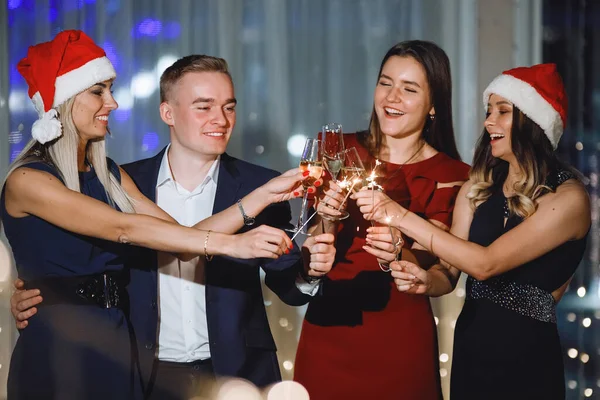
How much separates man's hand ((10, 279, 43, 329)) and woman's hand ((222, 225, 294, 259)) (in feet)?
1.93

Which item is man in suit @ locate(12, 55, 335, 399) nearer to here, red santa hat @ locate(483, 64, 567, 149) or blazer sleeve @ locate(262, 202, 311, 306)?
blazer sleeve @ locate(262, 202, 311, 306)

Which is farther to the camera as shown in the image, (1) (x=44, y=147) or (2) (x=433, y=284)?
(2) (x=433, y=284)

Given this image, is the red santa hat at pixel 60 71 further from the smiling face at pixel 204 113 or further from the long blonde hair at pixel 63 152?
the smiling face at pixel 204 113

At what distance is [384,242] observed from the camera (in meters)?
2.47

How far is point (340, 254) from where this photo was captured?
9.23 ft

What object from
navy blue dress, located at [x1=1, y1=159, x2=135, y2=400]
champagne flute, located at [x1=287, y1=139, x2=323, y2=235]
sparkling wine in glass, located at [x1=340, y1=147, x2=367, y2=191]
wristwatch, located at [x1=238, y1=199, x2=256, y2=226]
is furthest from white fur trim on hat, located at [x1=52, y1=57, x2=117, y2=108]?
sparkling wine in glass, located at [x1=340, y1=147, x2=367, y2=191]

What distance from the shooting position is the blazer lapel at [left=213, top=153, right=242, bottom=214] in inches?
105

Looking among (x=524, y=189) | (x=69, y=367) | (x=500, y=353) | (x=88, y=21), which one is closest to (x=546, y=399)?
(x=500, y=353)

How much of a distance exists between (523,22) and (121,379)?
3076mm

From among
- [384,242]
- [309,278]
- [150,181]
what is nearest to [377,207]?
[384,242]

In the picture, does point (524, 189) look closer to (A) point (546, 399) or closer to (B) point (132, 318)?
(A) point (546, 399)

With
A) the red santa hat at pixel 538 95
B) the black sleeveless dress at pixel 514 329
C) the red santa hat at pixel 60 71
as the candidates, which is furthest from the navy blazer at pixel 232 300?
the red santa hat at pixel 538 95

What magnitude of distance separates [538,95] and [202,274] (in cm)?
131

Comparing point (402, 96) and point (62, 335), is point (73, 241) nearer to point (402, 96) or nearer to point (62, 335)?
point (62, 335)
